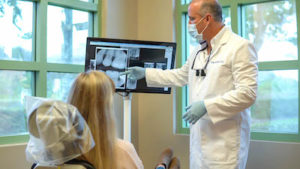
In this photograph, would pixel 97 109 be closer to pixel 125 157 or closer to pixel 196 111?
pixel 125 157

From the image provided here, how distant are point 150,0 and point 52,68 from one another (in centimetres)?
125

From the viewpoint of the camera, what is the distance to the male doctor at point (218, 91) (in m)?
2.01

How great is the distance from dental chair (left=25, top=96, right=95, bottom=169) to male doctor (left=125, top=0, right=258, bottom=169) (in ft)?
3.35

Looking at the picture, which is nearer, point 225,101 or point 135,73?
point 225,101

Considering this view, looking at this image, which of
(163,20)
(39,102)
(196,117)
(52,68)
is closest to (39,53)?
(52,68)

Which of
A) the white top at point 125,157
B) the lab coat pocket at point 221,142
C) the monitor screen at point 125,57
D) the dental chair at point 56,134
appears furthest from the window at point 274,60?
the dental chair at point 56,134

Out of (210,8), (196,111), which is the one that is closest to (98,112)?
(196,111)

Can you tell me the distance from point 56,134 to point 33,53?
1.90 metres

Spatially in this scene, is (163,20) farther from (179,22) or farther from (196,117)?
(196,117)

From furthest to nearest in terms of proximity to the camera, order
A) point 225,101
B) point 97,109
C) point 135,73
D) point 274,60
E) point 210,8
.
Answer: point 274,60
point 135,73
point 210,8
point 225,101
point 97,109

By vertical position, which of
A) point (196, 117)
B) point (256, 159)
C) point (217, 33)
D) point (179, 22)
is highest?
point (179, 22)

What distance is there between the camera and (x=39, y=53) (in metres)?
2.74

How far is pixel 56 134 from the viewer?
3.46 ft

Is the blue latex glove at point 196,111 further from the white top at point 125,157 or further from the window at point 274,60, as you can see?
the window at point 274,60
